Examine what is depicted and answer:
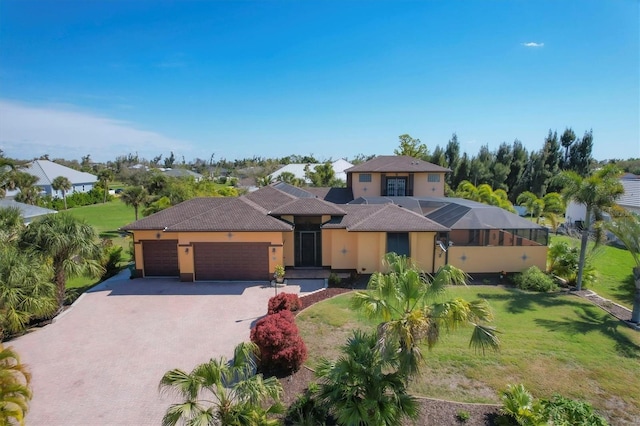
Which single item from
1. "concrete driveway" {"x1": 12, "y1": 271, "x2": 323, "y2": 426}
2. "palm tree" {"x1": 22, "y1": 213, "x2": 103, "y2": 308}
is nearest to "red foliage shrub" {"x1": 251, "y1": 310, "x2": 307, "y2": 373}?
"concrete driveway" {"x1": 12, "y1": 271, "x2": 323, "y2": 426}

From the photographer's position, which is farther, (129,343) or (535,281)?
(535,281)

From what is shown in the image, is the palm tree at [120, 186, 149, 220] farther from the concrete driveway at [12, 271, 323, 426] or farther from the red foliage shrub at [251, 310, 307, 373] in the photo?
the red foliage shrub at [251, 310, 307, 373]

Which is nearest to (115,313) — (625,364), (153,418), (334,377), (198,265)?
(198,265)

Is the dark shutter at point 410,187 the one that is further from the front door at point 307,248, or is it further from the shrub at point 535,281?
the front door at point 307,248

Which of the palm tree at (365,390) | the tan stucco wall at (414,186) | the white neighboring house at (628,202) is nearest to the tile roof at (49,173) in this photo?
the tan stucco wall at (414,186)

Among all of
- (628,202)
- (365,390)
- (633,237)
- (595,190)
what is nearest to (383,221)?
(595,190)

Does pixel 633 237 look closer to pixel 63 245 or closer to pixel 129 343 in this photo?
pixel 129 343
